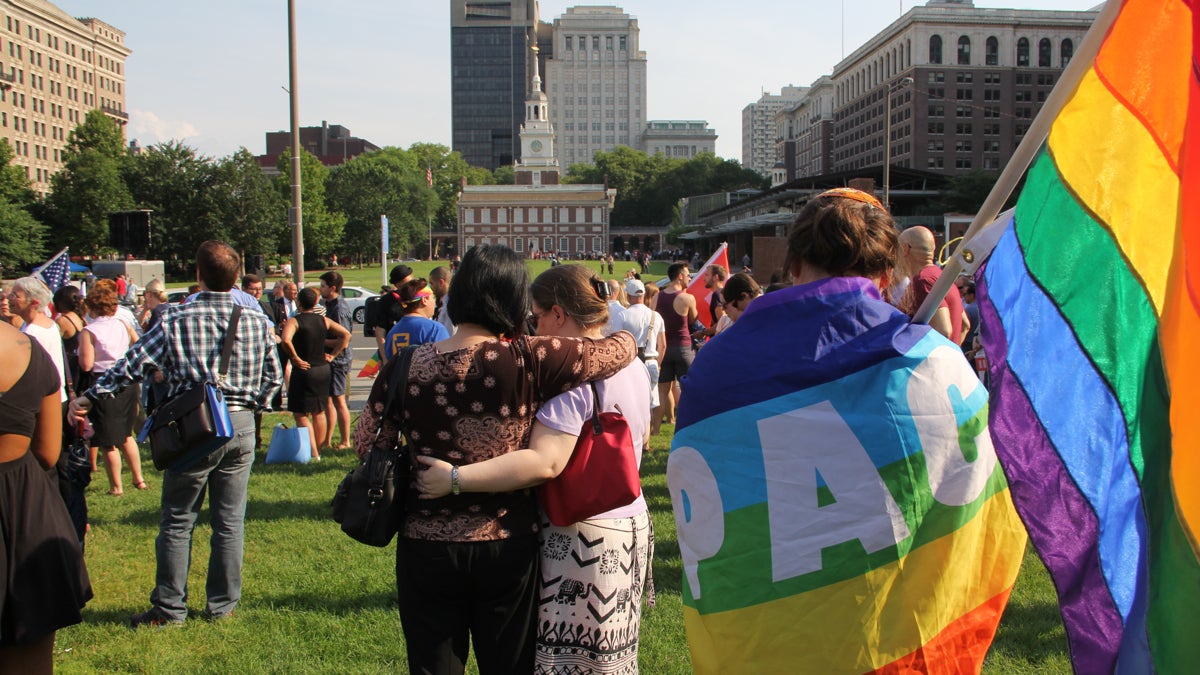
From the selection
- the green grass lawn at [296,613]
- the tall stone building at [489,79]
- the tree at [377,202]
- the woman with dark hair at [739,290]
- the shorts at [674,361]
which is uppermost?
the tall stone building at [489,79]

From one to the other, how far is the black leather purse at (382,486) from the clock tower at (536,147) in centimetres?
13264

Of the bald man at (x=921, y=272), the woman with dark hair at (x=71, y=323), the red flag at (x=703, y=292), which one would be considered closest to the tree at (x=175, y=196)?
the red flag at (x=703, y=292)

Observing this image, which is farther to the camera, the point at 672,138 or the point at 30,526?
the point at 672,138

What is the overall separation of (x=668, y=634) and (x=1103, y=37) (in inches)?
141

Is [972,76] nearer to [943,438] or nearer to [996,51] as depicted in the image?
[996,51]

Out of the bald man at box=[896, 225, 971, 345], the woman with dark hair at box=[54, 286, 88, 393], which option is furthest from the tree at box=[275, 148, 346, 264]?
the bald man at box=[896, 225, 971, 345]

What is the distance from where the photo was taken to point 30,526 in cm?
314

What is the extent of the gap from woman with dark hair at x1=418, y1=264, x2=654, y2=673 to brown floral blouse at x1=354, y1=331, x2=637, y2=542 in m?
0.05

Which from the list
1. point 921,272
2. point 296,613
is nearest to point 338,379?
point 296,613

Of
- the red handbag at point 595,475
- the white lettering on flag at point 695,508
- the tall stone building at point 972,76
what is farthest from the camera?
the tall stone building at point 972,76

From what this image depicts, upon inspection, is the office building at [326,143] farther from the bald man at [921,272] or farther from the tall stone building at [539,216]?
the bald man at [921,272]

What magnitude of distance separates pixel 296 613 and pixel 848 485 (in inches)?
151

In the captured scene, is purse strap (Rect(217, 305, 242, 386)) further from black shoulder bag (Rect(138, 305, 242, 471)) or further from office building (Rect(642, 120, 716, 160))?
office building (Rect(642, 120, 716, 160))

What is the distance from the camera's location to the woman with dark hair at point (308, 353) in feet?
29.0
